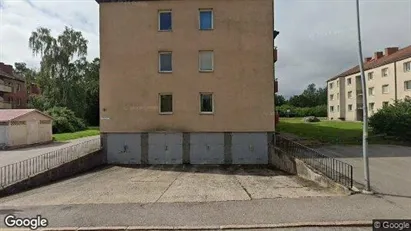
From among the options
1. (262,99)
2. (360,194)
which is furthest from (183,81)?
(360,194)

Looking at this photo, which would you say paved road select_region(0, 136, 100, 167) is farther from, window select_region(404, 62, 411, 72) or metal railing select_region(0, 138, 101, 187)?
window select_region(404, 62, 411, 72)

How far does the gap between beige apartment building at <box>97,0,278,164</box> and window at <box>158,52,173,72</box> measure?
2.5 inches

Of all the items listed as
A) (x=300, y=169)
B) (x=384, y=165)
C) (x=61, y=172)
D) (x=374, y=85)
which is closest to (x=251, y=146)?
(x=300, y=169)

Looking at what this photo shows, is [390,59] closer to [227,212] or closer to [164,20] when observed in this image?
[164,20]

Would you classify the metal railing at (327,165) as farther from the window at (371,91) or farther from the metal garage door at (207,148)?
the window at (371,91)

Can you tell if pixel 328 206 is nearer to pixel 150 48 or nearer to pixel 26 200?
pixel 26 200

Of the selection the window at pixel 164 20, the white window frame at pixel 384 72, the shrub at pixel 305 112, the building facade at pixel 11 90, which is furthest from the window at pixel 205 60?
the shrub at pixel 305 112

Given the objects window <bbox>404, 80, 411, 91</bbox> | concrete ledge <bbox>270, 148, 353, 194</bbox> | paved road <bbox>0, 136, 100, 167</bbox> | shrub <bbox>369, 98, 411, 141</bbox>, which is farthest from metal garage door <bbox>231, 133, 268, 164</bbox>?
window <bbox>404, 80, 411, 91</bbox>

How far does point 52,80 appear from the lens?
1854 inches

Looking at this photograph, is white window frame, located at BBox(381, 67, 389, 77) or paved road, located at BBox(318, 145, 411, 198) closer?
paved road, located at BBox(318, 145, 411, 198)

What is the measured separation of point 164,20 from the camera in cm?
2030

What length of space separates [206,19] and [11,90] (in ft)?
148

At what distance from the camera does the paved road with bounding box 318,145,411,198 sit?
36.0 feet

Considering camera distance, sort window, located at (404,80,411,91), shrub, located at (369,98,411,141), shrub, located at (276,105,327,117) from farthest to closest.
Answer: shrub, located at (276,105,327,117), window, located at (404,80,411,91), shrub, located at (369,98,411,141)
